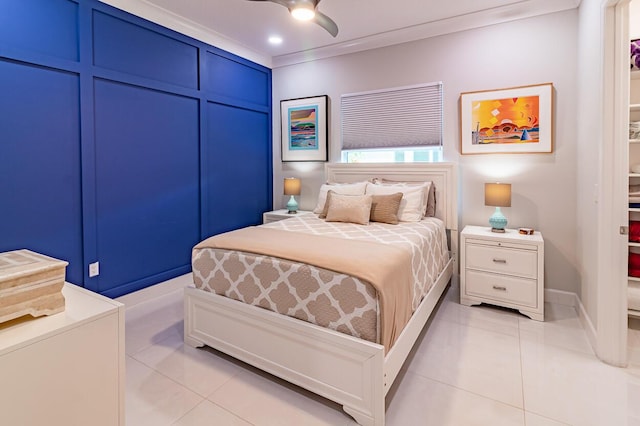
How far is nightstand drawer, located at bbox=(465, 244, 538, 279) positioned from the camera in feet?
9.28

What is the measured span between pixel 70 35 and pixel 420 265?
315 centimetres

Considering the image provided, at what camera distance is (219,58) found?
395 centimetres

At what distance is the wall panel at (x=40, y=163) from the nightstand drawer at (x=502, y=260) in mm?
3322

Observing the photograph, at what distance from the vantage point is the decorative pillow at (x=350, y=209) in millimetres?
3111

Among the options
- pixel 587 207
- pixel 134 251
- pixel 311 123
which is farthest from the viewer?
pixel 311 123

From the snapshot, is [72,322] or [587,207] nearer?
[72,322]

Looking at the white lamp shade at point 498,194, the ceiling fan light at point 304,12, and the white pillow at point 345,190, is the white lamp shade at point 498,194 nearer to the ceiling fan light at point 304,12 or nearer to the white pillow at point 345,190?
the white pillow at point 345,190

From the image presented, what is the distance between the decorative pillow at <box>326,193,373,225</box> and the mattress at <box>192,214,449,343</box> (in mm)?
172

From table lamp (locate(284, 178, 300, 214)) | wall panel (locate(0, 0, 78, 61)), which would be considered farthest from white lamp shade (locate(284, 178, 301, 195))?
wall panel (locate(0, 0, 78, 61))

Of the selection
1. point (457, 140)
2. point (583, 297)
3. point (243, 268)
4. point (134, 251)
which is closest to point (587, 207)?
point (583, 297)

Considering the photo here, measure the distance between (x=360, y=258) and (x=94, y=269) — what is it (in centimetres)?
230

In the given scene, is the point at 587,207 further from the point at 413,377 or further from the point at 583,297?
the point at 413,377

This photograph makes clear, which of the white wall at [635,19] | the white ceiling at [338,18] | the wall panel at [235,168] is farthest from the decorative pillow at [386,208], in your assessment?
the white wall at [635,19]

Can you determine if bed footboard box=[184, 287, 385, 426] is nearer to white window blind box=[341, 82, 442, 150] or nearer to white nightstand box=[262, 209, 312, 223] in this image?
white nightstand box=[262, 209, 312, 223]
